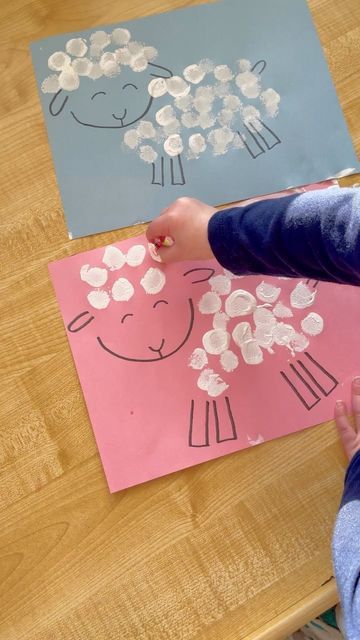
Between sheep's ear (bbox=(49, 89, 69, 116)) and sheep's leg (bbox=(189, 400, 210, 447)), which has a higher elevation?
sheep's ear (bbox=(49, 89, 69, 116))

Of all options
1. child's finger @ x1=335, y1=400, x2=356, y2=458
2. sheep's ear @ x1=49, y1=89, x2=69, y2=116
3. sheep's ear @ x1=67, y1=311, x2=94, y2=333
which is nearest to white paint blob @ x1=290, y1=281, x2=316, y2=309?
child's finger @ x1=335, y1=400, x2=356, y2=458

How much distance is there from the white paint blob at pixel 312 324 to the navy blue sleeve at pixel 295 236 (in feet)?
0.22

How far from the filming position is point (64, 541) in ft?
1.94

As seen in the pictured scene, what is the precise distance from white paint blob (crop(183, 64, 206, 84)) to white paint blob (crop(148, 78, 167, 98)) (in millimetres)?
28

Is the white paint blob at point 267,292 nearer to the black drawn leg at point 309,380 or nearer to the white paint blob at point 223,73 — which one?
the black drawn leg at point 309,380

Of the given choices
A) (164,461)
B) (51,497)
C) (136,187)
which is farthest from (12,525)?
(136,187)

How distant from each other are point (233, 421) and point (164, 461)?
8cm

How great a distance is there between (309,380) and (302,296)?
9cm

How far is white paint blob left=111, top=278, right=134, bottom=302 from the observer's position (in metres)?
0.64

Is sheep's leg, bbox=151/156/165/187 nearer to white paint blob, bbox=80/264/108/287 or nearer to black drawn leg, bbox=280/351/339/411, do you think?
white paint blob, bbox=80/264/108/287

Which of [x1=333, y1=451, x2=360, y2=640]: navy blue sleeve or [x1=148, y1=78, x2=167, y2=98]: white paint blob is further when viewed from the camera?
[x1=148, y1=78, x2=167, y2=98]: white paint blob

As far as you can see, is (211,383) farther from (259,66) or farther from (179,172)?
(259,66)

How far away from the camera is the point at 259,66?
697mm

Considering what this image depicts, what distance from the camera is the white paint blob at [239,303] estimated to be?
65cm
